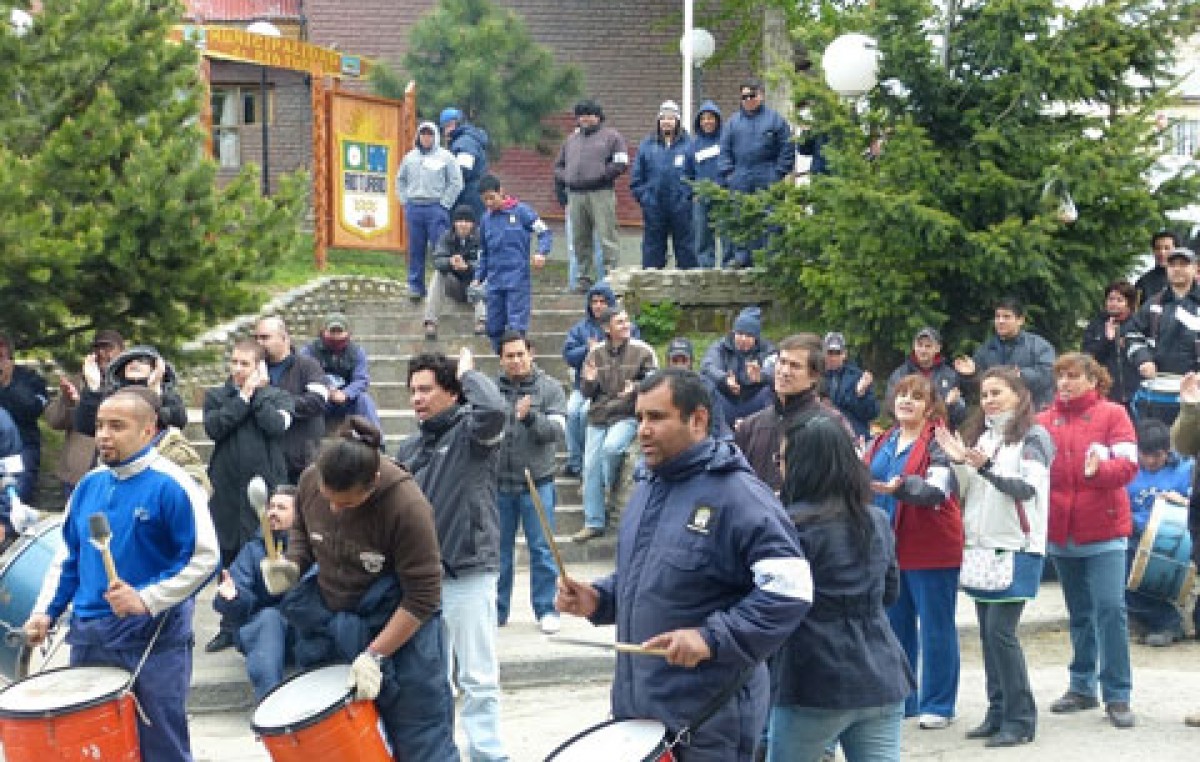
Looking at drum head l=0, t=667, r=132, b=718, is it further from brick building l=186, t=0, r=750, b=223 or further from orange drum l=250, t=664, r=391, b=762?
brick building l=186, t=0, r=750, b=223

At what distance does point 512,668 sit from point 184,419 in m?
2.34

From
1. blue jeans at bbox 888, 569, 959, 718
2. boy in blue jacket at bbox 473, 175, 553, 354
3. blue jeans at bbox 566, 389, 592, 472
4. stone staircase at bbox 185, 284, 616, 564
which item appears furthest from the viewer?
boy in blue jacket at bbox 473, 175, 553, 354

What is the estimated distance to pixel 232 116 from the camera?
82.2 feet

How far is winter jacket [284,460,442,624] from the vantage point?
22.4 ft

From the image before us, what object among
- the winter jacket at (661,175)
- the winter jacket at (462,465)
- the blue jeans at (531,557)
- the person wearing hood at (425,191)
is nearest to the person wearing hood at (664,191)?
the winter jacket at (661,175)

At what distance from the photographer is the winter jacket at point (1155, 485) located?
1131cm

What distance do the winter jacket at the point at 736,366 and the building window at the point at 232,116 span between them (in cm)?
1348

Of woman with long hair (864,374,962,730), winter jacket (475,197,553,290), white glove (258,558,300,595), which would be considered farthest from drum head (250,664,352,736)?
winter jacket (475,197,553,290)

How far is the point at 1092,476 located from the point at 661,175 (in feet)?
30.7

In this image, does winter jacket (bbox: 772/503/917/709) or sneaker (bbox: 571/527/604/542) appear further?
sneaker (bbox: 571/527/604/542)

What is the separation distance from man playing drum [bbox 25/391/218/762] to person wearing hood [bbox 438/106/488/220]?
11.3m

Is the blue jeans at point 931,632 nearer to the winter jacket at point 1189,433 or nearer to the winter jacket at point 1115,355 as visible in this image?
the winter jacket at point 1189,433

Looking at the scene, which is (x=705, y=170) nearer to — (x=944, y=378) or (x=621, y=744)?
(x=944, y=378)

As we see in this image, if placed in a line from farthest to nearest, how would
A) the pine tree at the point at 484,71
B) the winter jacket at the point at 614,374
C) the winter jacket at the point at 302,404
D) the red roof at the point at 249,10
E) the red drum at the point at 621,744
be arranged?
the red roof at the point at 249,10 → the pine tree at the point at 484,71 → the winter jacket at the point at 614,374 → the winter jacket at the point at 302,404 → the red drum at the point at 621,744
